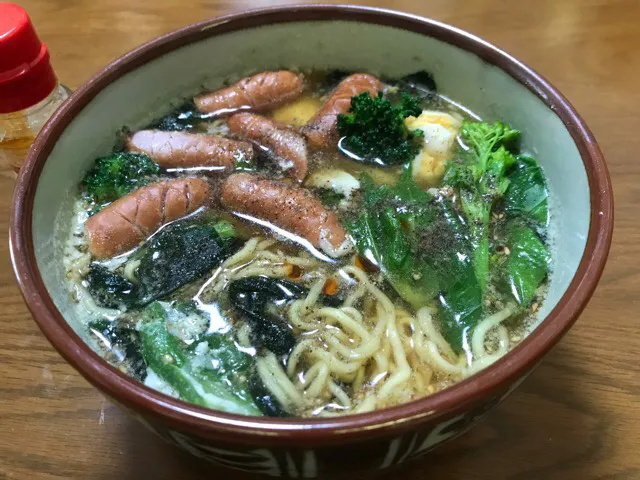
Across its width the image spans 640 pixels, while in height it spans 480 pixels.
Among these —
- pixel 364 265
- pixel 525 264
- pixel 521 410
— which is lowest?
pixel 521 410

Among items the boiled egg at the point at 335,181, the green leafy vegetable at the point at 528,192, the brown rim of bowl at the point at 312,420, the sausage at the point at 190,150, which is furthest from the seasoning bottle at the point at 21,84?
the green leafy vegetable at the point at 528,192

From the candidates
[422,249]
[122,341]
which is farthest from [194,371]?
[422,249]

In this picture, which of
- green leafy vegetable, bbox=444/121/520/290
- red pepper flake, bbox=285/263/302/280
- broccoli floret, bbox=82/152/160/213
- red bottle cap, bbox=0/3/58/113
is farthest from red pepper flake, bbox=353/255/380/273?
red bottle cap, bbox=0/3/58/113

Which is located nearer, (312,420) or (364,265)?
(312,420)

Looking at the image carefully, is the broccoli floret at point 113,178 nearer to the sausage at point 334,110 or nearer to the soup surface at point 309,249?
the soup surface at point 309,249

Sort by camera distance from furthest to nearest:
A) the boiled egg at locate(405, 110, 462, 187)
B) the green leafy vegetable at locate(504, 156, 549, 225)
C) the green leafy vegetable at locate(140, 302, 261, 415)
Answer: the boiled egg at locate(405, 110, 462, 187) → the green leafy vegetable at locate(504, 156, 549, 225) → the green leafy vegetable at locate(140, 302, 261, 415)

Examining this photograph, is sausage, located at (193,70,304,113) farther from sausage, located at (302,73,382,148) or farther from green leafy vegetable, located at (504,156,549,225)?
green leafy vegetable, located at (504,156,549,225)

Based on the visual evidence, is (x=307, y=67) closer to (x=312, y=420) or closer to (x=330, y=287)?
(x=330, y=287)
